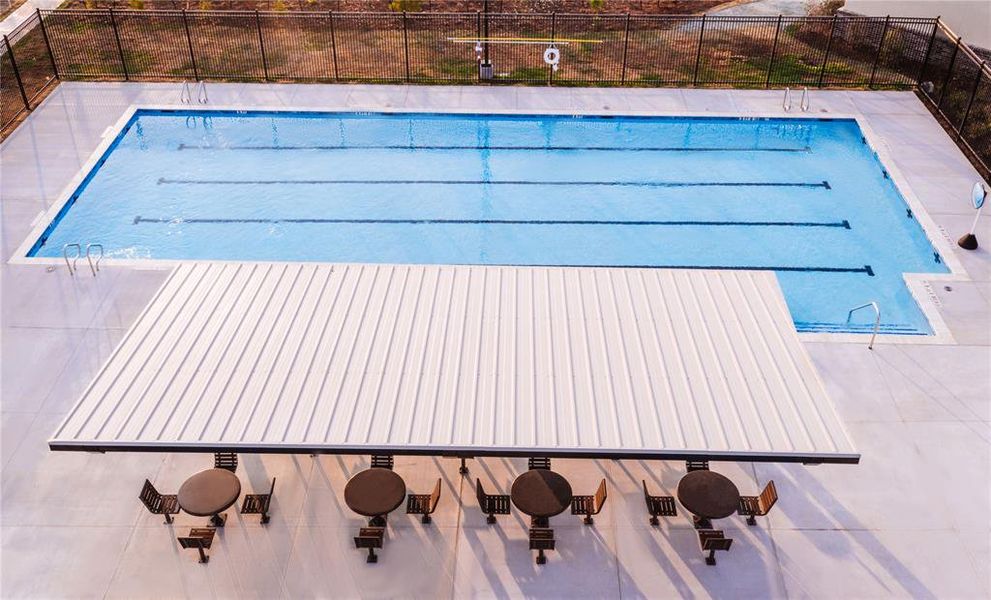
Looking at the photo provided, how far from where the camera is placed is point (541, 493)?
9.20 m

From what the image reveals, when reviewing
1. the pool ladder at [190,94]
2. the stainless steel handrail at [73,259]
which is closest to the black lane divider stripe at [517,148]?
the pool ladder at [190,94]

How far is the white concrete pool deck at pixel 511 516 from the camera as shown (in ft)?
29.3

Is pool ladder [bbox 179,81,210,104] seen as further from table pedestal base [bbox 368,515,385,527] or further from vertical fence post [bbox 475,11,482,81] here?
table pedestal base [bbox 368,515,385,527]

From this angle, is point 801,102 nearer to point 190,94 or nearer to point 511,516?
point 511,516

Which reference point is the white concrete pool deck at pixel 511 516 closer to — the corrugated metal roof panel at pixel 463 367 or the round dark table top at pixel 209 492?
the round dark table top at pixel 209 492

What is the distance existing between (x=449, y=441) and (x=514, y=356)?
153cm

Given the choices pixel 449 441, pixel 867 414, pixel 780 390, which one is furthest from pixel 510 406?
pixel 867 414

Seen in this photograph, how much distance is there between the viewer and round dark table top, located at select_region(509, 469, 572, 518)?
355 inches

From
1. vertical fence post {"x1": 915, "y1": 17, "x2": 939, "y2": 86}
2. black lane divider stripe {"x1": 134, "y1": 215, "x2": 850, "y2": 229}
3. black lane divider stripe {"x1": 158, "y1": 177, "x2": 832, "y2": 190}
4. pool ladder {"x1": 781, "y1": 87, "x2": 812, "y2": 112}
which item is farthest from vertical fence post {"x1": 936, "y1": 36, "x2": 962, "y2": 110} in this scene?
black lane divider stripe {"x1": 134, "y1": 215, "x2": 850, "y2": 229}

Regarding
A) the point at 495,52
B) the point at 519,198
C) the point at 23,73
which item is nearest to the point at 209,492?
the point at 519,198

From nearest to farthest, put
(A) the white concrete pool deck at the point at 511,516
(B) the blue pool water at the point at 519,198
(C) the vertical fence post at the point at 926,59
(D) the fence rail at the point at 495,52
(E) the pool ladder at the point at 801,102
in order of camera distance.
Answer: (A) the white concrete pool deck at the point at 511,516 < (B) the blue pool water at the point at 519,198 < (E) the pool ladder at the point at 801,102 < (C) the vertical fence post at the point at 926,59 < (D) the fence rail at the point at 495,52

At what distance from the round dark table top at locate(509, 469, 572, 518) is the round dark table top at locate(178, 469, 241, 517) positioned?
3.33 metres

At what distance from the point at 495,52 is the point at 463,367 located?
1485 centimetres

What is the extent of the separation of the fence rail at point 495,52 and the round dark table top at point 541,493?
1314cm
